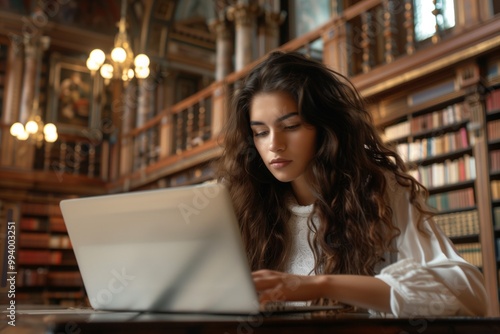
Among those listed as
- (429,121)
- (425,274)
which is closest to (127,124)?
(429,121)

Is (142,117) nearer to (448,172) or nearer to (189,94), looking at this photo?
(189,94)

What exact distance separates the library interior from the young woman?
2271 mm

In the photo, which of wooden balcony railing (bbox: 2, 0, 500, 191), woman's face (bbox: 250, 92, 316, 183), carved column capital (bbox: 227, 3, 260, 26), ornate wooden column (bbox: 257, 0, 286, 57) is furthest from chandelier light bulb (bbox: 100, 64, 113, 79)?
woman's face (bbox: 250, 92, 316, 183)

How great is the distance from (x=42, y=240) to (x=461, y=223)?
7476mm

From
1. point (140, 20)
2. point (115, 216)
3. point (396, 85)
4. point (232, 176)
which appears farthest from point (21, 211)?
point (115, 216)

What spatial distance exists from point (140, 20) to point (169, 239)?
1143 centimetres

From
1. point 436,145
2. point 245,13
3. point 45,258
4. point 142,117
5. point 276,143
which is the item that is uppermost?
point 245,13

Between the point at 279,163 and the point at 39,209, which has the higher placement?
the point at 39,209

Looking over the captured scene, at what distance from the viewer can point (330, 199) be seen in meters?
1.67

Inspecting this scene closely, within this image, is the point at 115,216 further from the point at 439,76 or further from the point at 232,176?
the point at 439,76

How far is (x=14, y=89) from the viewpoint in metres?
10.3

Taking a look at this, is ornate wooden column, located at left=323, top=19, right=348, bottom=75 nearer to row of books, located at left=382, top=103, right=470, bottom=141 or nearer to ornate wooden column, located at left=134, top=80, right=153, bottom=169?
row of books, located at left=382, top=103, right=470, bottom=141

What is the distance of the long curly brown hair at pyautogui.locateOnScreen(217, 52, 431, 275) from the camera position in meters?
1.51

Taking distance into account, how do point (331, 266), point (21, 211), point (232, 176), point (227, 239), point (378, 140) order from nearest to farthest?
1. point (227, 239)
2. point (331, 266)
3. point (378, 140)
4. point (232, 176)
5. point (21, 211)
